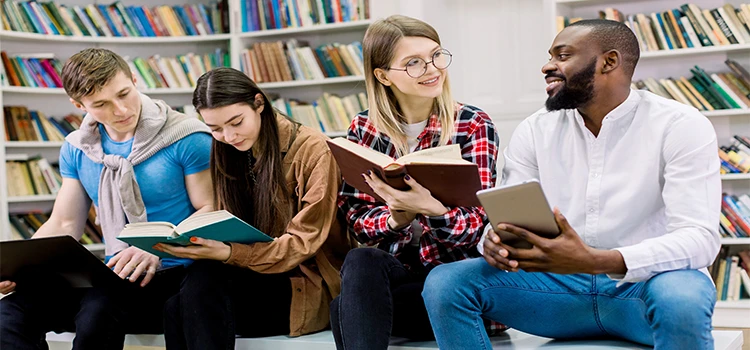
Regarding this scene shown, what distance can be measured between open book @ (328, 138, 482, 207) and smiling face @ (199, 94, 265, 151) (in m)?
0.41

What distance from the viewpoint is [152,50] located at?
500 cm

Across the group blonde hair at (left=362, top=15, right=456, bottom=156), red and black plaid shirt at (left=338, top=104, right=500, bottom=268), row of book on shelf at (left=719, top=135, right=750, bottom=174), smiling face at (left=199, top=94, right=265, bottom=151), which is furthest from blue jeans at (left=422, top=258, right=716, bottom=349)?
row of book on shelf at (left=719, top=135, right=750, bottom=174)

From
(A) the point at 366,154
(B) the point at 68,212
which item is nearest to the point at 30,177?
(B) the point at 68,212

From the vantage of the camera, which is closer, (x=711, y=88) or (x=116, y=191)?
(x=116, y=191)

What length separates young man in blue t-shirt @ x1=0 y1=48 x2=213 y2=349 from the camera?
2.21 metres

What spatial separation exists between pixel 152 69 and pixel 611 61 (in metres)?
3.54

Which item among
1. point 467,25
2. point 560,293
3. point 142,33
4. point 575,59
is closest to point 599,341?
point 560,293

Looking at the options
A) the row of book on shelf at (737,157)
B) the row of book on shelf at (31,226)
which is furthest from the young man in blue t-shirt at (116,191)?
the row of book on shelf at (737,157)

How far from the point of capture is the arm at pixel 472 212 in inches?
76.7

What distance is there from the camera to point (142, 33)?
4.87 metres

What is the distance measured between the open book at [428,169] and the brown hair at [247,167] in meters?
0.40

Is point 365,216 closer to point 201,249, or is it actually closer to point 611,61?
point 201,249

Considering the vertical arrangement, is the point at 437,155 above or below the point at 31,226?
above

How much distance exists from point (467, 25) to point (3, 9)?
102 inches
